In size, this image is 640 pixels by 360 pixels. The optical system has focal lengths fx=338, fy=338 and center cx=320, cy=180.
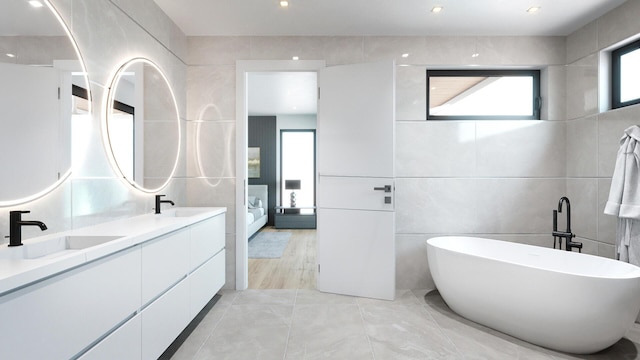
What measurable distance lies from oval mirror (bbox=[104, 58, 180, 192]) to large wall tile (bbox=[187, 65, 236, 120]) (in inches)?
12.7

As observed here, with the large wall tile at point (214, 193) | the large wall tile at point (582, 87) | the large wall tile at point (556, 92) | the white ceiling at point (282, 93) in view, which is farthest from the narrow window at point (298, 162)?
the large wall tile at point (582, 87)

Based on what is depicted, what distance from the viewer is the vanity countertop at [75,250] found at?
1.04 meters

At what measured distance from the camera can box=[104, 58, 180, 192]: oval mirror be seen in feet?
7.28

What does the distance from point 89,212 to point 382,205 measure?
2277 mm

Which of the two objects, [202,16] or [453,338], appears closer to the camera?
[453,338]

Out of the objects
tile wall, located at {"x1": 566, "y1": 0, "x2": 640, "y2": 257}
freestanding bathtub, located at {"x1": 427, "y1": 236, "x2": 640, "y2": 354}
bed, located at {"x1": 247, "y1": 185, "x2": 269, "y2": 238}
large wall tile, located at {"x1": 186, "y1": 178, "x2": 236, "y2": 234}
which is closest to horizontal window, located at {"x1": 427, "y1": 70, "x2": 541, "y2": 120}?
tile wall, located at {"x1": 566, "y1": 0, "x2": 640, "y2": 257}

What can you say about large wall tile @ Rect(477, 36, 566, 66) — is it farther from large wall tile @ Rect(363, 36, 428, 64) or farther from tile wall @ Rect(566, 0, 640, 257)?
large wall tile @ Rect(363, 36, 428, 64)

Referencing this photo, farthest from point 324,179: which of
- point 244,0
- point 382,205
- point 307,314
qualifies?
point 244,0

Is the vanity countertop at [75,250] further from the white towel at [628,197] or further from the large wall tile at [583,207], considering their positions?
the large wall tile at [583,207]

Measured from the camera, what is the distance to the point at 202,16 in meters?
2.97

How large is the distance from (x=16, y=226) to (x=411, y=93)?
3.15m

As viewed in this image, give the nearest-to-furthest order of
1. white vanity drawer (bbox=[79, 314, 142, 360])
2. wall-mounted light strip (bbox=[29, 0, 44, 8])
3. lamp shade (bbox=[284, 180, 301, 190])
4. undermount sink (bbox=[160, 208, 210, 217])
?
white vanity drawer (bbox=[79, 314, 142, 360]) < wall-mounted light strip (bbox=[29, 0, 44, 8]) < undermount sink (bbox=[160, 208, 210, 217]) < lamp shade (bbox=[284, 180, 301, 190])

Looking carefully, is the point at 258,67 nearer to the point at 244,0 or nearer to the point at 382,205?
the point at 244,0

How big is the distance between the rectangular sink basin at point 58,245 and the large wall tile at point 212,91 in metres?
1.95
